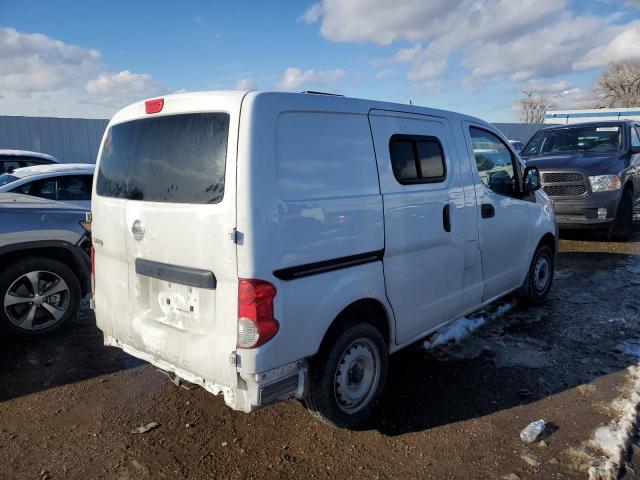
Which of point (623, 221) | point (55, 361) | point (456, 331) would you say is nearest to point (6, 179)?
point (55, 361)

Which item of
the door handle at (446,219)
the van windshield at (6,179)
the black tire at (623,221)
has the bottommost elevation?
→ the black tire at (623,221)

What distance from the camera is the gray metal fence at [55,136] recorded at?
17.2 m

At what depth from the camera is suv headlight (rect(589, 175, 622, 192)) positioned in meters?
7.68

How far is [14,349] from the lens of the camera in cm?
435

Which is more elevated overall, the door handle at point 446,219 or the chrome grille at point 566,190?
the chrome grille at point 566,190

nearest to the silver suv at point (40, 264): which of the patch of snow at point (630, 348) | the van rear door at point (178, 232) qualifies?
the van rear door at point (178, 232)

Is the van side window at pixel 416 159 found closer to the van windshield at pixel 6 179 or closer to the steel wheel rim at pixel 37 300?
the steel wheel rim at pixel 37 300

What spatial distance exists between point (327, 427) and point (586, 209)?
661 centimetres

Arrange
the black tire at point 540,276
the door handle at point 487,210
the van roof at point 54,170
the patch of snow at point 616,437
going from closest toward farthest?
1. the patch of snow at point 616,437
2. the door handle at point 487,210
3. the black tire at point 540,276
4. the van roof at point 54,170

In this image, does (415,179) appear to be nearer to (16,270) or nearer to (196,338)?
(196,338)

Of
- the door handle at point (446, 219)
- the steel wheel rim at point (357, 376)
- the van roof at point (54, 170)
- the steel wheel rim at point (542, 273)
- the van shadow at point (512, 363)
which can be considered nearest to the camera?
the steel wheel rim at point (357, 376)

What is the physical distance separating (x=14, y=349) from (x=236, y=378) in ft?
10.1

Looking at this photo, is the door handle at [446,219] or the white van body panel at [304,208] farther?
the door handle at [446,219]

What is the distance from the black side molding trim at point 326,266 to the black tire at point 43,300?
3170 mm
